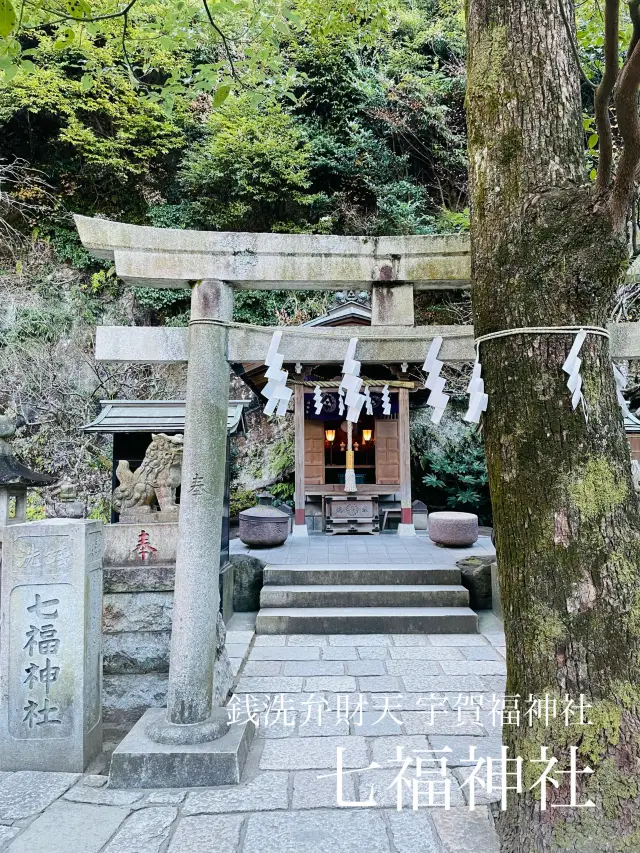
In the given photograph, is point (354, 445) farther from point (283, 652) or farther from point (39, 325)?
point (39, 325)

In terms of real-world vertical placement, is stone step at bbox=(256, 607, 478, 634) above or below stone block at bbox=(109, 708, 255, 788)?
below

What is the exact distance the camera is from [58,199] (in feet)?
54.5

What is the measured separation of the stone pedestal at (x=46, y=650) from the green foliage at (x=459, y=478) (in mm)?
11403

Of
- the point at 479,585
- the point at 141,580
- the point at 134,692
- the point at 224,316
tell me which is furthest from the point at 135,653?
the point at 479,585

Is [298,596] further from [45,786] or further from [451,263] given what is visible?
[451,263]

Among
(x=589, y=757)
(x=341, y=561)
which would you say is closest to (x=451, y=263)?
(x=589, y=757)

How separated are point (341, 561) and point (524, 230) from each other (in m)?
6.38

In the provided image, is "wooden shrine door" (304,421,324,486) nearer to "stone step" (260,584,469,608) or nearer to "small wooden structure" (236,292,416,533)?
"small wooden structure" (236,292,416,533)

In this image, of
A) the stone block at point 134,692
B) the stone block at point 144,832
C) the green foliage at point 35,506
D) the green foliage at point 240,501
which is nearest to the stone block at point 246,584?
the stone block at point 134,692

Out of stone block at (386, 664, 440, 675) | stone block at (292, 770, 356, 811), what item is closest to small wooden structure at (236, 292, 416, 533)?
stone block at (386, 664, 440, 675)

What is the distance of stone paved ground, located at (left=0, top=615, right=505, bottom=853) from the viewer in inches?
102

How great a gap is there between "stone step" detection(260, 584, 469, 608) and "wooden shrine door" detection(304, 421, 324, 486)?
504 cm

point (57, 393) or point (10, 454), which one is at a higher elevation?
point (57, 393)

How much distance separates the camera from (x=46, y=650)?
3.48 m
